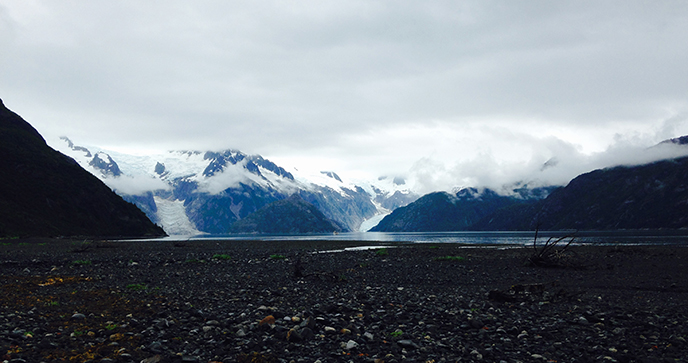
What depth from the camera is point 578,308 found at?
15.8 metres

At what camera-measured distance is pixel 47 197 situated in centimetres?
12800

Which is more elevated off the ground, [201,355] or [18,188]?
[18,188]

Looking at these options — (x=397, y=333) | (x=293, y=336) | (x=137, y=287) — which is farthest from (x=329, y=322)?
(x=137, y=287)

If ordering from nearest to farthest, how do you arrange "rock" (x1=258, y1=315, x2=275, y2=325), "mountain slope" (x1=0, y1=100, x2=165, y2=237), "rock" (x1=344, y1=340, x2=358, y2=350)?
"rock" (x1=344, y1=340, x2=358, y2=350), "rock" (x1=258, y1=315, x2=275, y2=325), "mountain slope" (x1=0, y1=100, x2=165, y2=237)

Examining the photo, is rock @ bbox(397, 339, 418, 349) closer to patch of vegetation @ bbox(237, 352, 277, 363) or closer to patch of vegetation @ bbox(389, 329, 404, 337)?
patch of vegetation @ bbox(389, 329, 404, 337)

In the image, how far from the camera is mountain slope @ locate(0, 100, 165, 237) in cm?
10856

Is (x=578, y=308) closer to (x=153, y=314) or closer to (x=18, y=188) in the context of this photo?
(x=153, y=314)

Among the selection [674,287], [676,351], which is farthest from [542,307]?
[674,287]

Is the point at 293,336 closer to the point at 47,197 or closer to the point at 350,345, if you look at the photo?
the point at 350,345

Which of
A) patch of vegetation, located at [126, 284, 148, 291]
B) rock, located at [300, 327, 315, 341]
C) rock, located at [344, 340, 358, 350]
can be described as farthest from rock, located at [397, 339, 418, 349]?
patch of vegetation, located at [126, 284, 148, 291]

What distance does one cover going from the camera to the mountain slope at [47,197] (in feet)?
356

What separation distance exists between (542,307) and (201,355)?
13727mm

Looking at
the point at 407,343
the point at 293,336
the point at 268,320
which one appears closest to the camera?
the point at 407,343

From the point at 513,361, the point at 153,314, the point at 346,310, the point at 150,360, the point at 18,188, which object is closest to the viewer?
the point at 150,360
